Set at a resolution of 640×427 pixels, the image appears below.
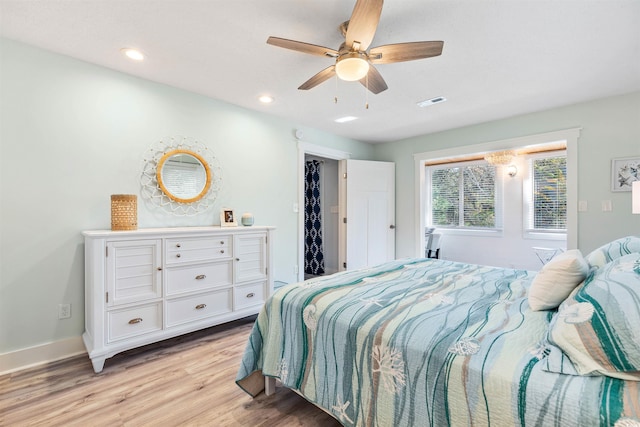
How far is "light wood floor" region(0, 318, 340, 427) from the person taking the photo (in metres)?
1.65

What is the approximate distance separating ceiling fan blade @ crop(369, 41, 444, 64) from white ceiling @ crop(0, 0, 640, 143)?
219 millimetres

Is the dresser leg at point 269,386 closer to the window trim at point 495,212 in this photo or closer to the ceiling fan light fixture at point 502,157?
the ceiling fan light fixture at point 502,157

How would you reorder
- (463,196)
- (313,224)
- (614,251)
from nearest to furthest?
(614,251) → (313,224) → (463,196)

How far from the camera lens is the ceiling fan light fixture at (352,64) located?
1.81 metres

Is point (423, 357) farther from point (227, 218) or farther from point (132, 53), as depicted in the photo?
point (132, 53)

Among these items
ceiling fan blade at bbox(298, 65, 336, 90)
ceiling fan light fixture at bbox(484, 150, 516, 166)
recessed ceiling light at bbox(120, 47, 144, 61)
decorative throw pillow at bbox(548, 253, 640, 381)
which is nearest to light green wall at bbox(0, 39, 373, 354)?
recessed ceiling light at bbox(120, 47, 144, 61)

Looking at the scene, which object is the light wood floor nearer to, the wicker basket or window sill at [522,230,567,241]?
the wicker basket

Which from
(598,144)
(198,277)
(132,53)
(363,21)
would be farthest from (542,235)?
(132,53)

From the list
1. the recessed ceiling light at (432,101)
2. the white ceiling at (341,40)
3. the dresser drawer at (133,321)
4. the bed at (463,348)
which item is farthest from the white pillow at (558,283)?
the dresser drawer at (133,321)

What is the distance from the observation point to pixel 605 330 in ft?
3.01

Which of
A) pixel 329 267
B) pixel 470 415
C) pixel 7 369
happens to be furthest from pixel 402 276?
pixel 329 267

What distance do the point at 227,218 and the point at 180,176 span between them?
2.01 feet

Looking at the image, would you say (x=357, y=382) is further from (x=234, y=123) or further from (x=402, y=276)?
(x=234, y=123)

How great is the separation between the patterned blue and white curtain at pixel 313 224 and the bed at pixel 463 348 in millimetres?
3582
